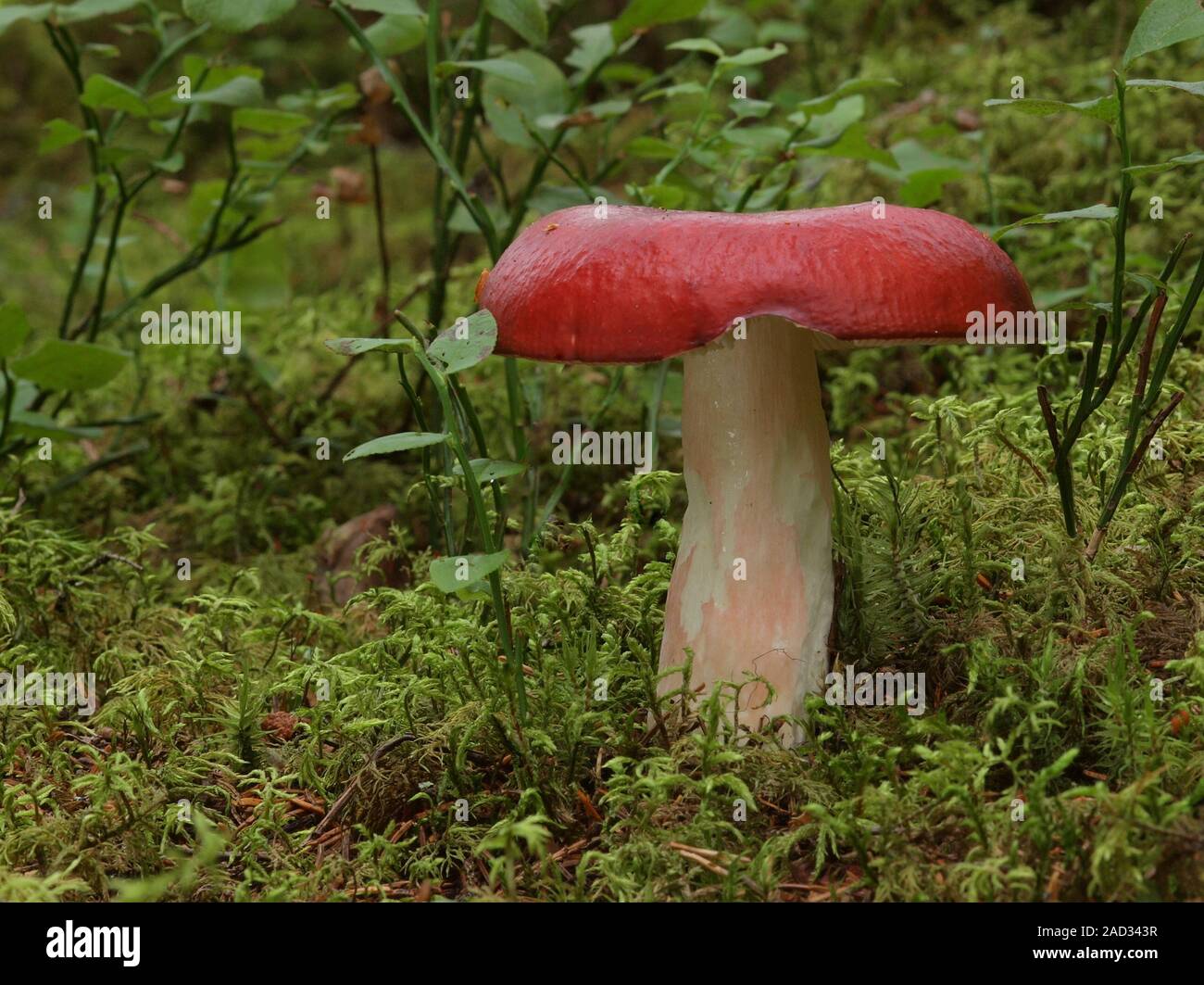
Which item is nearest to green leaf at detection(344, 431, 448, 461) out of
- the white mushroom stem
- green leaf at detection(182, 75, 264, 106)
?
the white mushroom stem

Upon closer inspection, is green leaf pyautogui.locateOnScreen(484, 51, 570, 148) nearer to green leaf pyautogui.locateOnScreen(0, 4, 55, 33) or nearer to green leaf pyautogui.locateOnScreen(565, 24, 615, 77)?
green leaf pyautogui.locateOnScreen(565, 24, 615, 77)

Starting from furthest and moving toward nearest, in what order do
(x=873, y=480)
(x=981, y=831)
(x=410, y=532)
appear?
(x=410, y=532)
(x=873, y=480)
(x=981, y=831)

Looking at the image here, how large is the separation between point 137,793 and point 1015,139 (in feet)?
12.0

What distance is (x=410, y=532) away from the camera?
131 inches

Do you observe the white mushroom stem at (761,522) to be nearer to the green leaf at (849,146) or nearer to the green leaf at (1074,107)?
the green leaf at (1074,107)

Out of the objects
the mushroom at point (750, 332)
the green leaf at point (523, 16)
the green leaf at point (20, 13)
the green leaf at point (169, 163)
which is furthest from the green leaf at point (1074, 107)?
the green leaf at point (20, 13)

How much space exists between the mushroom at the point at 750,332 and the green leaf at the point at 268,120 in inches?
55.7

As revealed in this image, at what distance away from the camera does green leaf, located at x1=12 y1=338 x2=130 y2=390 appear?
270cm

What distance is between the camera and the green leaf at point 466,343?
65.4 inches

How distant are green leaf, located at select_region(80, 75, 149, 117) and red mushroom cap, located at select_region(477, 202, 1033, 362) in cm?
162
